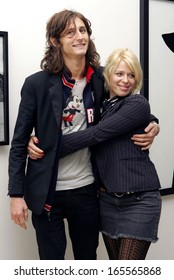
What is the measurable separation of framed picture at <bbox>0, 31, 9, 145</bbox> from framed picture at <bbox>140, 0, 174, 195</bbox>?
0.72 metres

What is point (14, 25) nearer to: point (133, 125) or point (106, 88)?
point (106, 88)

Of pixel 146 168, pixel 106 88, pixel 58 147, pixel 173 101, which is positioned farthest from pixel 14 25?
pixel 173 101

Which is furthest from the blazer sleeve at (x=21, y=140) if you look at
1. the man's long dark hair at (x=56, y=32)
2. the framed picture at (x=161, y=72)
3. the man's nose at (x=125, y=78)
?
the framed picture at (x=161, y=72)

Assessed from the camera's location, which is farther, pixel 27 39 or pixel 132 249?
pixel 27 39

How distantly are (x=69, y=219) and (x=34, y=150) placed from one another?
1.01 feet

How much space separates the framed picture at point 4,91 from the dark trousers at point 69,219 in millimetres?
358

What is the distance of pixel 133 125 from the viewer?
4.67ft

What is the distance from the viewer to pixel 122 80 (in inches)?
57.2

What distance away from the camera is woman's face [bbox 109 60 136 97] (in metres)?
1.45

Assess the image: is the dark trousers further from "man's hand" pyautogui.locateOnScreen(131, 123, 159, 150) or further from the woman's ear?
the woman's ear

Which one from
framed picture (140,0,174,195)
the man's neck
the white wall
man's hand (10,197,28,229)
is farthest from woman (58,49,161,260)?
framed picture (140,0,174,195)

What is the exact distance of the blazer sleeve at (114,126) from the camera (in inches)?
55.7

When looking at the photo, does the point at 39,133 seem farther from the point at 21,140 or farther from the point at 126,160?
the point at 126,160

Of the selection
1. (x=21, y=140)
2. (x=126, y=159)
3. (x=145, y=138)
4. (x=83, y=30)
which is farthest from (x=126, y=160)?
(x=83, y=30)
